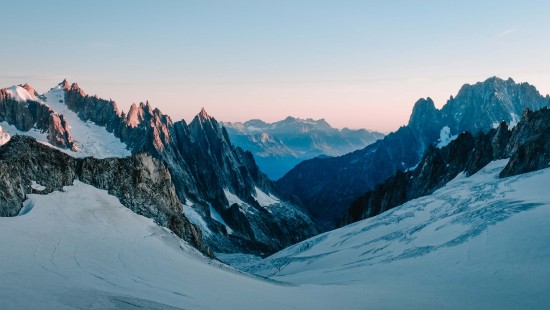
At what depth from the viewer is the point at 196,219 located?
16100cm

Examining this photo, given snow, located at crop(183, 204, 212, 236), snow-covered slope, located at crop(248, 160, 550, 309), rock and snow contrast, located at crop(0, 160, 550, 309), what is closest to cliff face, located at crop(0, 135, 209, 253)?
rock and snow contrast, located at crop(0, 160, 550, 309)

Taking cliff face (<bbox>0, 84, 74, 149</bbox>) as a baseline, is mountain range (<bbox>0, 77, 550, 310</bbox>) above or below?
below

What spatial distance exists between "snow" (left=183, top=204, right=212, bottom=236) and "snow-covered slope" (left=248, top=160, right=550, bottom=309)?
6811 cm

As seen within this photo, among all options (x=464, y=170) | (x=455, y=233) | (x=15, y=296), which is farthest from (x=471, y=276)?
(x=464, y=170)

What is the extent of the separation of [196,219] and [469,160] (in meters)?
87.9

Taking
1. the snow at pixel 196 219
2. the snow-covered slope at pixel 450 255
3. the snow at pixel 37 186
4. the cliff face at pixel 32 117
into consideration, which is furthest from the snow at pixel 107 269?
the cliff face at pixel 32 117

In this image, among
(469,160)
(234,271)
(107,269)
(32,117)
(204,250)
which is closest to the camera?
(107,269)

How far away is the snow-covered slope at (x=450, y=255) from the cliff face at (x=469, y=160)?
1664 centimetres

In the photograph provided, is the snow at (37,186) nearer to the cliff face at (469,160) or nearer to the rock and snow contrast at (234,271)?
the rock and snow contrast at (234,271)

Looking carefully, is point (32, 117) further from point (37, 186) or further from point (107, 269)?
point (107, 269)

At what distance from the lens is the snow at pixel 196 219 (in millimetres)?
154887

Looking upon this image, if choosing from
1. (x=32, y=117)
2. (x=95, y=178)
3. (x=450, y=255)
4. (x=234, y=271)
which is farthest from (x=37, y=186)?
(x=32, y=117)

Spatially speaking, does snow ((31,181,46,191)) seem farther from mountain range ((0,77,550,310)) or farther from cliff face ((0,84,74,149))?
cliff face ((0,84,74,149))

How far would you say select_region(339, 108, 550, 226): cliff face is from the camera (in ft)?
334
